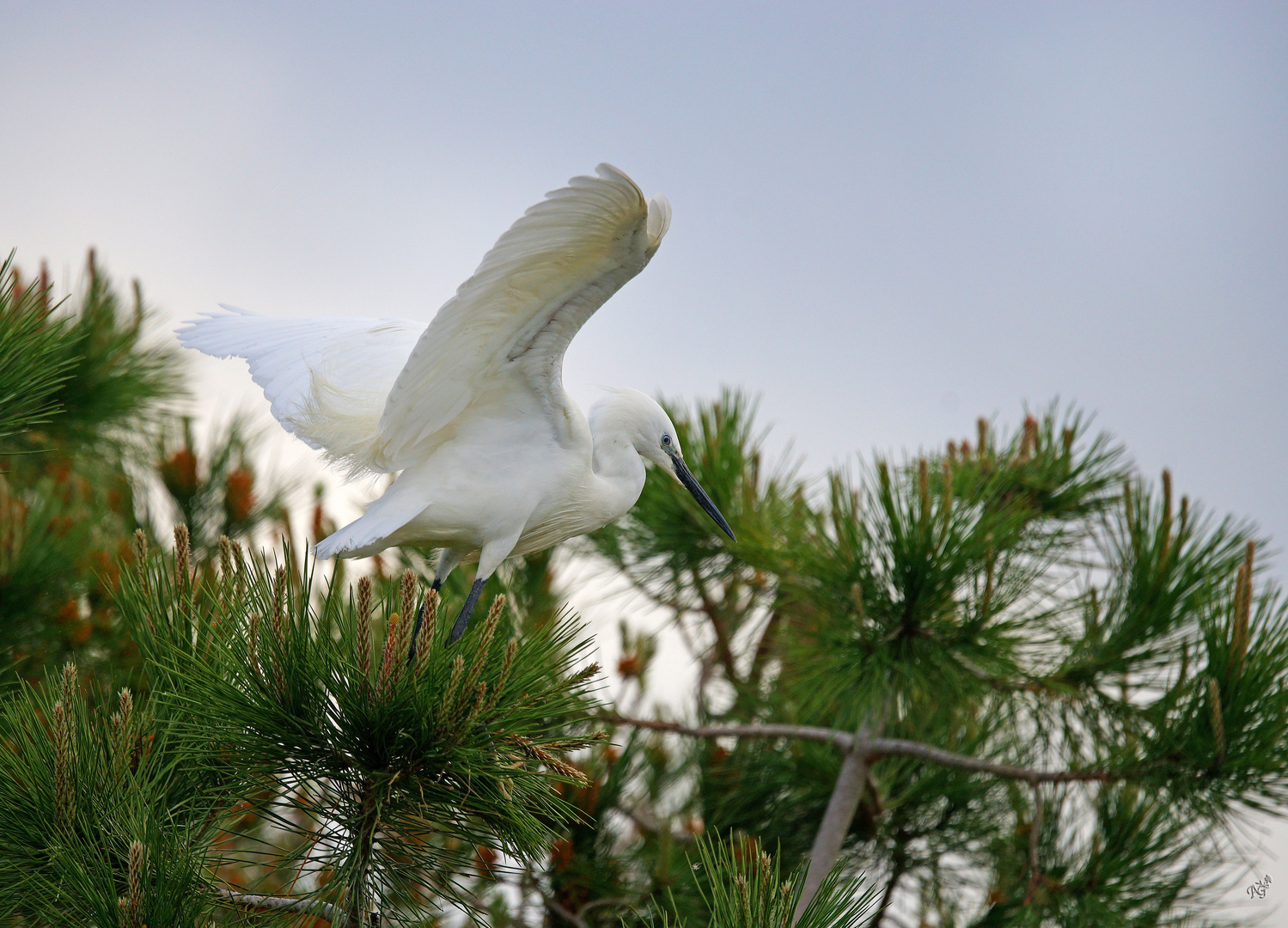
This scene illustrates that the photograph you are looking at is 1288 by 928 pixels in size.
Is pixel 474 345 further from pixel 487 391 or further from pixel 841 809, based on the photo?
pixel 841 809

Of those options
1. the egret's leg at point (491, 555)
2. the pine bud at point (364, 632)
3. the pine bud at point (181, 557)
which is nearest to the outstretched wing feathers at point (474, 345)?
the egret's leg at point (491, 555)

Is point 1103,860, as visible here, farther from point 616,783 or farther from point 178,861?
point 178,861

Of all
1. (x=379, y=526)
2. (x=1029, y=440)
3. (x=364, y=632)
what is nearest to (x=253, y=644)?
(x=364, y=632)

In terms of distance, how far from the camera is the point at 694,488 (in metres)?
2.43

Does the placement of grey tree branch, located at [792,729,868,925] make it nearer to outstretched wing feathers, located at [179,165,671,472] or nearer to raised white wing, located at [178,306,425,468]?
outstretched wing feathers, located at [179,165,671,472]

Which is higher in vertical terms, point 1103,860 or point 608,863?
point 1103,860

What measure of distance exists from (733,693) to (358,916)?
1.87 m

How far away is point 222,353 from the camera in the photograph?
2139 millimetres

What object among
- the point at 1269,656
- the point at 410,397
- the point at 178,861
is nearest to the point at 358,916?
the point at 178,861

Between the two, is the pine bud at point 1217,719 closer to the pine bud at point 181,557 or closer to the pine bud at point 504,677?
the pine bud at point 504,677

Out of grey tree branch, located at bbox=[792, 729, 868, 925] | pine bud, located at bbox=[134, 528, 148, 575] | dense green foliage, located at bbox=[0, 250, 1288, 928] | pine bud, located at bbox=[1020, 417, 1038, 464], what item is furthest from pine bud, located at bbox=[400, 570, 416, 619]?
pine bud, located at bbox=[1020, 417, 1038, 464]

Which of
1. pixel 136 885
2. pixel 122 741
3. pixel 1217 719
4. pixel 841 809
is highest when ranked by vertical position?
pixel 1217 719

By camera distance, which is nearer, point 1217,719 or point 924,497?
point 1217,719

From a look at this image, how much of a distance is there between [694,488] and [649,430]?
199 millimetres
